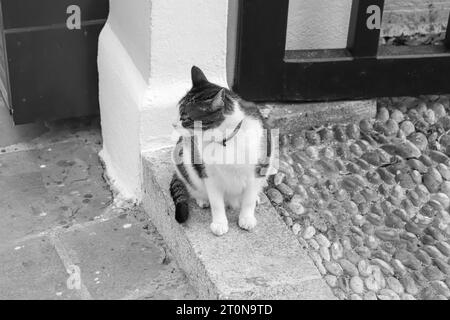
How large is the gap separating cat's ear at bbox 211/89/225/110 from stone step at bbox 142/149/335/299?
18.5 inches

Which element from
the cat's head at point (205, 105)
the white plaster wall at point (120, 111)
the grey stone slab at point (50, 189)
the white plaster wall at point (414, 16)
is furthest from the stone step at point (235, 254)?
the white plaster wall at point (414, 16)

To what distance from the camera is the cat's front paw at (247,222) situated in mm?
2430

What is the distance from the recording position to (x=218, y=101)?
2143 millimetres

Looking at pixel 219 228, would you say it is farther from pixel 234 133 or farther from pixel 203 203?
pixel 234 133

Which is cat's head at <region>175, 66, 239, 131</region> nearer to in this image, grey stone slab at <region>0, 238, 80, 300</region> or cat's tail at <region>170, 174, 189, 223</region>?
cat's tail at <region>170, 174, 189, 223</region>

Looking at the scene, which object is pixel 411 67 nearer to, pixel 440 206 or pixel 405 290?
pixel 440 206

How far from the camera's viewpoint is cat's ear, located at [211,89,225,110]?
7.00ft

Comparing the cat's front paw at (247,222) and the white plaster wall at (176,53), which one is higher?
the white plaster wall at (176,53)

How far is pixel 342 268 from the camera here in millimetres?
2385

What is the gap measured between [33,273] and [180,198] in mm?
531

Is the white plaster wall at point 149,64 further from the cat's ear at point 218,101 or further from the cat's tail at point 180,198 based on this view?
the cat's ear at point 218,101

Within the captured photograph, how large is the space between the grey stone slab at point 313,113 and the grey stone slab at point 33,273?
98cm

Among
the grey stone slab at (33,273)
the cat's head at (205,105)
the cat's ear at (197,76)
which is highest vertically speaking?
the cat's ear at (197,76)

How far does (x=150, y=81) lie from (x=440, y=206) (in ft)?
3.64
